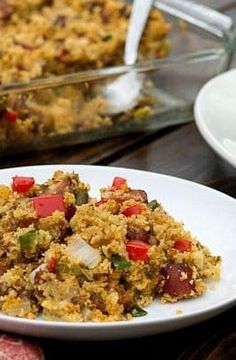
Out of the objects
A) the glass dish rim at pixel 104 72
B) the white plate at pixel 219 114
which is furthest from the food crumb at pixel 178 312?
the glass dish rim at pixel 104 72

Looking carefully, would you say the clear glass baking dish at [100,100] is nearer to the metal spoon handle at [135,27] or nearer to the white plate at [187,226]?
the metal spoon handle at [135,27]

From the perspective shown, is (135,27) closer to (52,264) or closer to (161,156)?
(161,156)

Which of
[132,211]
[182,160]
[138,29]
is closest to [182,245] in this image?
[132,211]

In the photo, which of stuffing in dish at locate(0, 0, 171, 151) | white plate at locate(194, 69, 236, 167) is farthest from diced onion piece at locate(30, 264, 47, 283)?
stuffing in dish at locate(0, 0, 171, 151)

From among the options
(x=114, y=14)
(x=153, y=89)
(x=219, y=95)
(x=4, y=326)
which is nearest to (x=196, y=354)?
(x=4, y=326)

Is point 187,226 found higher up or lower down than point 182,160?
higher up

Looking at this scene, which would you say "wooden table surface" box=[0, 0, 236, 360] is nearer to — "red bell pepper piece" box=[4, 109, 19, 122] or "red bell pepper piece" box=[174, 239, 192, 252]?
"red bell pepper piece" box=[4, 109, 19, 122]
